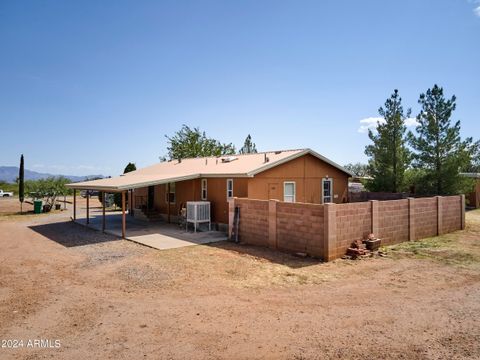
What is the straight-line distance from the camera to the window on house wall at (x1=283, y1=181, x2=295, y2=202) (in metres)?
17.1

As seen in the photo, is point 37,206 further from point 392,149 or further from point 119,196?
point 392,149

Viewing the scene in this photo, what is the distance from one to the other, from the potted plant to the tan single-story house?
5595mm

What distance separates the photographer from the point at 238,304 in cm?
712

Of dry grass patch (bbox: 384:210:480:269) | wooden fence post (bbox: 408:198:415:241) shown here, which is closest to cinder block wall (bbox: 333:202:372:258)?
dry grass patch (bbox: 384:210:480:269)

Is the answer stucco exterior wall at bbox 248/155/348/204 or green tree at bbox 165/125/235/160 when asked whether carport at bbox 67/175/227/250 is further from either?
green tree at bbox 165/125/235/160

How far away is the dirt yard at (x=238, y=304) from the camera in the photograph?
5297mm

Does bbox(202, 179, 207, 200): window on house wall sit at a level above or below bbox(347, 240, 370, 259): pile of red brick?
above

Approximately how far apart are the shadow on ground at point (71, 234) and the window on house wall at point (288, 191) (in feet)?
27.5

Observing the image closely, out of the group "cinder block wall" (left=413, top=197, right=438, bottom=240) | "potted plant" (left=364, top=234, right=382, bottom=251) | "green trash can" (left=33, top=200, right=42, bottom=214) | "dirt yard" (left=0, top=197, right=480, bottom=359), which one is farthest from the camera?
"green trash can" (left=33, top=200, right=42, bottom=214)

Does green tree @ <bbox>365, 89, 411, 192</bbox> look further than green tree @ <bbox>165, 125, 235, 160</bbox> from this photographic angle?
No

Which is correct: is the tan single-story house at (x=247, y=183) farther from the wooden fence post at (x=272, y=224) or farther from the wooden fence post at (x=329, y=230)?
the wooden fence post at (x=329, y=230)

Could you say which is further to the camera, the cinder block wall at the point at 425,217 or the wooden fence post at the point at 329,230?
the cinder block wall at the point at 425,217

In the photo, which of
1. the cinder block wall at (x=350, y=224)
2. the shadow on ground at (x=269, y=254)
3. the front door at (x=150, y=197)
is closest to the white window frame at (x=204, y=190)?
the shadow on ground at (x=269, y=254)

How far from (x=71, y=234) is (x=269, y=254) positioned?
10290mm
